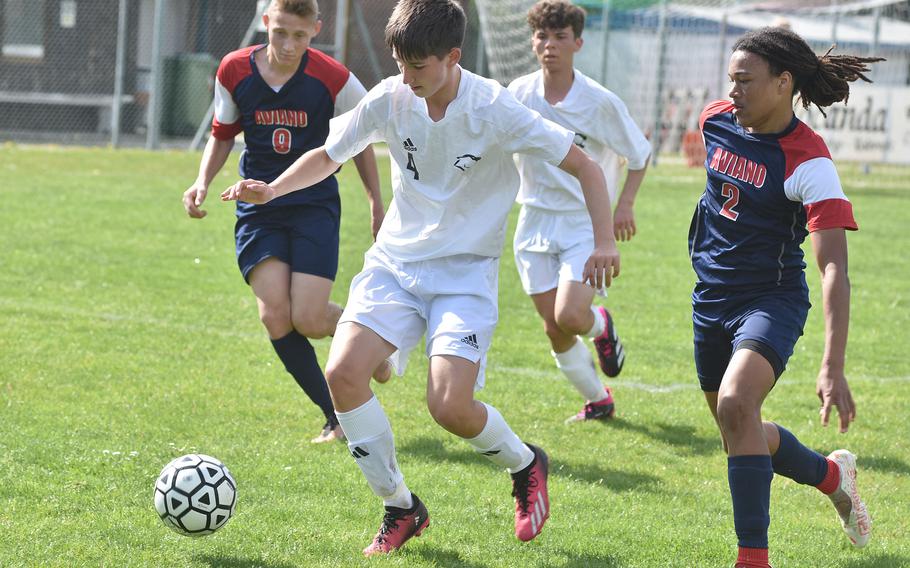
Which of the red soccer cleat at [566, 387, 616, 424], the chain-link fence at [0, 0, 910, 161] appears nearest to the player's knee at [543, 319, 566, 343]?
the red soccer cleat at [566, 387, 616, 424]

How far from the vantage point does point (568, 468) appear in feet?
17.5

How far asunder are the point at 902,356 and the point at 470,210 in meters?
4.94

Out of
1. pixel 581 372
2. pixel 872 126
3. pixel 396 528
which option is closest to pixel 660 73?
pixel 872 126

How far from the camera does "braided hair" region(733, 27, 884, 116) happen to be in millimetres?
4105

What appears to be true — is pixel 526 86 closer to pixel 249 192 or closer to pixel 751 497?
pixel 249 192

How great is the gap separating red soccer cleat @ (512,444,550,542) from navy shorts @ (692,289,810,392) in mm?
727

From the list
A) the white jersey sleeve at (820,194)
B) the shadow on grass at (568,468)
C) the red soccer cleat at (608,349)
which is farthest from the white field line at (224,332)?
the white jersey sleeve at (820,194)

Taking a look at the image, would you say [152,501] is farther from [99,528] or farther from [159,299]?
[159,299]

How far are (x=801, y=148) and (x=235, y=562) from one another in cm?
245

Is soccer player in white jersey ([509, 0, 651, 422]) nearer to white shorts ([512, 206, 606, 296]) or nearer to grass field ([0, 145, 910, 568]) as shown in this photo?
white shorts ([512, 206, 606, 296])

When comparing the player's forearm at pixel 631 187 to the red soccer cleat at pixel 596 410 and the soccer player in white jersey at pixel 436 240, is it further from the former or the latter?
the soccer player in white jersey at pixel 436 240

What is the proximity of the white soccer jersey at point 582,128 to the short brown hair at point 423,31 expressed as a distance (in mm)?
2129

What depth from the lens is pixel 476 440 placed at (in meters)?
4.24

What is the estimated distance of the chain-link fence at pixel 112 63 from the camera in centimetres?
2094
